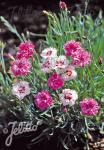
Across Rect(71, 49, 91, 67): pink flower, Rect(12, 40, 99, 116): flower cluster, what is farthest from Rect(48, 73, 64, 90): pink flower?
Rect(71, 49, 91, 67): pink flower

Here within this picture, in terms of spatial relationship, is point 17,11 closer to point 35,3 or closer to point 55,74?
point 35,3

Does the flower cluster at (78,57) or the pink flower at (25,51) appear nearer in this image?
the flower cluster at (78,57)

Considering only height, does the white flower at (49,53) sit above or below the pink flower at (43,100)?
above

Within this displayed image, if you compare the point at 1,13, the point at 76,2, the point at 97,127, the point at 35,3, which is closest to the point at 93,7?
the point at 76,2

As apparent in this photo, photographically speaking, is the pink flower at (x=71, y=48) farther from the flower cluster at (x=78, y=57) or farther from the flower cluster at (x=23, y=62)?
the flower cluster at (x=23, y=62)

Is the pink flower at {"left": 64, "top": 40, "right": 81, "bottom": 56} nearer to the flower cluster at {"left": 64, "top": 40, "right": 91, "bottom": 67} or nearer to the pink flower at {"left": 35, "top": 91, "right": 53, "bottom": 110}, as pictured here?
the flower cluster at {"left": 64, "top": 40, "right": 91, "bottom": 67}

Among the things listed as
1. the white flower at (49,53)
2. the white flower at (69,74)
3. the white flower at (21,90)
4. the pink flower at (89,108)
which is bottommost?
the pink flower at (89,108)

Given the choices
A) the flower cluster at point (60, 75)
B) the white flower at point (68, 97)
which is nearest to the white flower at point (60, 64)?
the flower cluster at point (60, 75)
